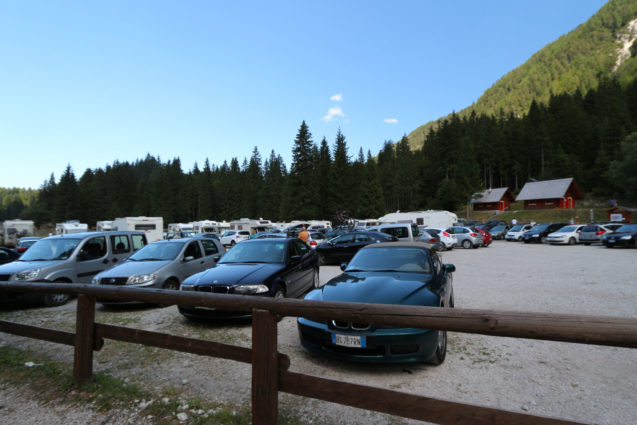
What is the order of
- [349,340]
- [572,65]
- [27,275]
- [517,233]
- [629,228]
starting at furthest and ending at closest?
[572,65] < [517,233] < [629,228] < [27,275] < [349,340]

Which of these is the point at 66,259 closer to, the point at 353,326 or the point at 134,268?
the point at 134,268

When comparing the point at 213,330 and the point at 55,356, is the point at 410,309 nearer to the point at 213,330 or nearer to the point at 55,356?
the point at 213,330

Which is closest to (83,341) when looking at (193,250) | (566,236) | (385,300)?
(385,300)

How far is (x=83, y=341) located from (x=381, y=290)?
355 centimetres

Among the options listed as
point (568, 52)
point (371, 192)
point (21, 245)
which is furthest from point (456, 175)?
point (568, 52)

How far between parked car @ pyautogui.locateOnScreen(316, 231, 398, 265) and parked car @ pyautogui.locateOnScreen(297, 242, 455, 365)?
9846 mm

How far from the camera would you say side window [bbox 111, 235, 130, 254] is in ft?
32.4

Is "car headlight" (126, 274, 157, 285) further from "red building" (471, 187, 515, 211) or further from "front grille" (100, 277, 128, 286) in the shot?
"red building" (471, 187, 515, 211)

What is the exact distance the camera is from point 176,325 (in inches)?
244

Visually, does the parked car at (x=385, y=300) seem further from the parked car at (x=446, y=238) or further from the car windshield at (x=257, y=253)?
the parked car at (x=446, y=238)

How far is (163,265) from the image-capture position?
7.98 m

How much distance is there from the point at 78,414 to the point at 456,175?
258 ft

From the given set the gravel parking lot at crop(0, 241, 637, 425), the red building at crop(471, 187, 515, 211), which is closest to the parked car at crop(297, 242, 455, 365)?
the gravel parking lot at crop(0, 241, 637, 425)

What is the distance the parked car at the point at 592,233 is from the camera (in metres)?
23.7
